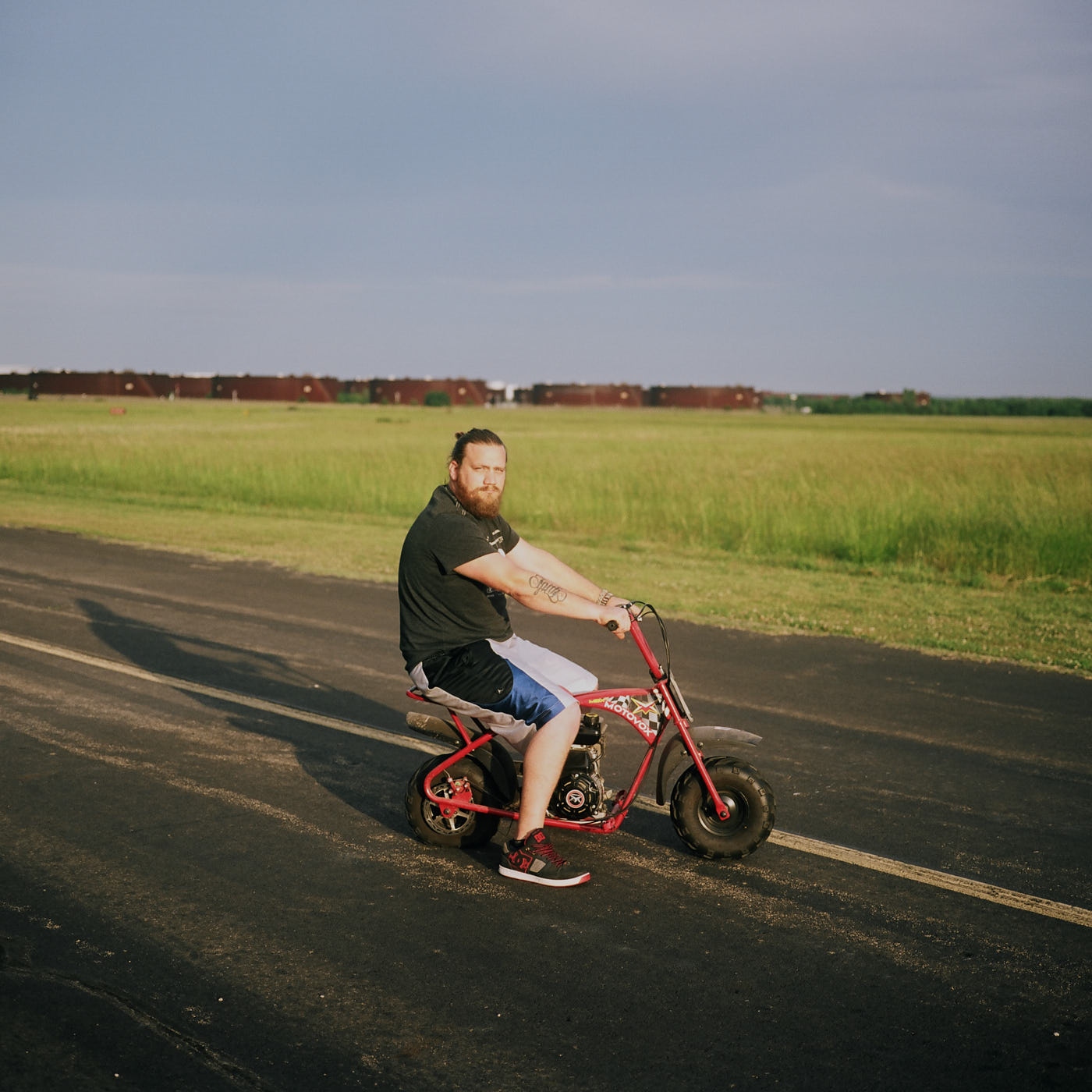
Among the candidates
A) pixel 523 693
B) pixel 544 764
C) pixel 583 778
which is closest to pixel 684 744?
pixel 583 778

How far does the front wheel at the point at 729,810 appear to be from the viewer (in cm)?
502

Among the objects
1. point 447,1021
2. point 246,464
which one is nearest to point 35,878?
point 447,1021

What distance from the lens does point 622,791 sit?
204 inches

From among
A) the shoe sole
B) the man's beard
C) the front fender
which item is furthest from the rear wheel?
the man's beard

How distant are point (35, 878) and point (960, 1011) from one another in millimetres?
3610

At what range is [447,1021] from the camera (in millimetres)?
3686

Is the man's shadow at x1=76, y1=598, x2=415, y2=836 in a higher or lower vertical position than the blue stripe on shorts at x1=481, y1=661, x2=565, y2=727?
lower

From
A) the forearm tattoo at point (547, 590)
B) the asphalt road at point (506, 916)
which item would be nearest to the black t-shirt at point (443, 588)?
the forearm tattoo at point (547, 590)

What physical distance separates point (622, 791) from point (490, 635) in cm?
95

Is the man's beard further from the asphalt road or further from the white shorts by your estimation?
the asphalt road

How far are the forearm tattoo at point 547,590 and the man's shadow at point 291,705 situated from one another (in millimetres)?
1536

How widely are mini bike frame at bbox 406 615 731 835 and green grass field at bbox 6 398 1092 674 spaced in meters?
5.88

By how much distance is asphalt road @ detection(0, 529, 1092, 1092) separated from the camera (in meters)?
3.51

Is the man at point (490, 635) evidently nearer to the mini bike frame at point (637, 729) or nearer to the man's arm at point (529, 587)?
the man's arm at point (529, 587)
